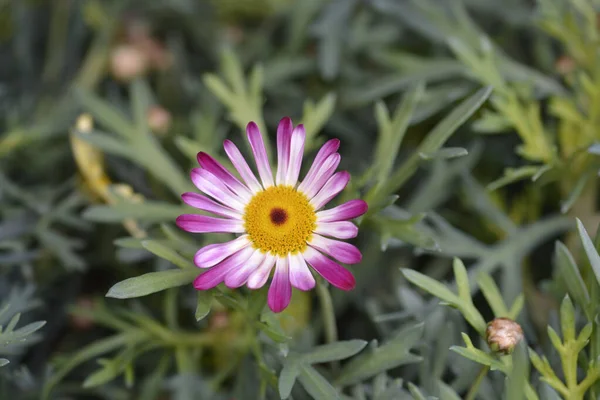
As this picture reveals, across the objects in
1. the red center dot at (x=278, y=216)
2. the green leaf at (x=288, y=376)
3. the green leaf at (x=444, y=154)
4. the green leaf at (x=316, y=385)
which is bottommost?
the green leaf at (x=316, y=385)

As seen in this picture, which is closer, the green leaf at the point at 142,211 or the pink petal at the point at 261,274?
the pink petal at the point at 261,274

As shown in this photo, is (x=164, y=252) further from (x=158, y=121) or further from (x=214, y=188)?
(x=158, y=121)

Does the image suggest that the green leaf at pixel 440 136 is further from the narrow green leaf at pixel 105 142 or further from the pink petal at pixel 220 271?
the narrow green leaf at pixel 105 142

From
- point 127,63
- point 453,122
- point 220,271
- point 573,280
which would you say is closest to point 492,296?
point 573,280

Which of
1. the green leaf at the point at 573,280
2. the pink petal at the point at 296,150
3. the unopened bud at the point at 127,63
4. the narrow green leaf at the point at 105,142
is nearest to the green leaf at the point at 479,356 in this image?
the green leaf at the point at 573,280

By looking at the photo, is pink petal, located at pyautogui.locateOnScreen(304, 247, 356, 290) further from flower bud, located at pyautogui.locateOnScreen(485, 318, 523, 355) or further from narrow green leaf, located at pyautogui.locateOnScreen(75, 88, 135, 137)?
narrow green leaf, located at pyautogui.locateOnScreen(75, 88, 135, 137)

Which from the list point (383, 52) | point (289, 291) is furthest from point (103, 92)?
point (289, 291)

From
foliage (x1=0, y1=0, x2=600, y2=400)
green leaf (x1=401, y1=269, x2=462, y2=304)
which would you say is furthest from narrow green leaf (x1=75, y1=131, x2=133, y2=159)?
green leaf (x1=401, y1=269, x2=462, y2=304)
